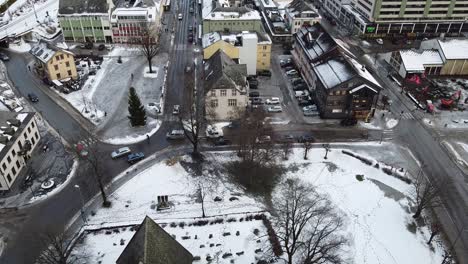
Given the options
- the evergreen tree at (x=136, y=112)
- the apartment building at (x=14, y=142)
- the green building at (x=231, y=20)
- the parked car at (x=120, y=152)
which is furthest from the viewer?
the green building at (x=231, y=20)

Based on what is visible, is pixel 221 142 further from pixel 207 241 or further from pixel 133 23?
pixel 133 23

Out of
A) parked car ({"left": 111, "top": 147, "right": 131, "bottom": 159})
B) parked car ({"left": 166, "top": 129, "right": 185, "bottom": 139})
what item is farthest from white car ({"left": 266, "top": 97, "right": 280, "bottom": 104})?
parked car ({"left": 111, "top": 147, "right": 131, "bottom": 159})

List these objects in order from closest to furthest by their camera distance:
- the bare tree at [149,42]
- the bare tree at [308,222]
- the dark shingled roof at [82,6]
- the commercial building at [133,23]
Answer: the bare tree at [308,222] < the bare tree at [149,42] < the commercial building at [133,23] < the dark shingled roof at [82,6]

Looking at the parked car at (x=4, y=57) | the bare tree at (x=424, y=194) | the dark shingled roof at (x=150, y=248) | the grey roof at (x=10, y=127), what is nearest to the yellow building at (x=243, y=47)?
the grey roof at (x=10, y=127)

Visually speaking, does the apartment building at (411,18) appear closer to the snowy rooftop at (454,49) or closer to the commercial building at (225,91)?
the snowy rooftop at (454,49)

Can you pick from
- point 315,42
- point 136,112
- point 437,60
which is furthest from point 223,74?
point 437,60
